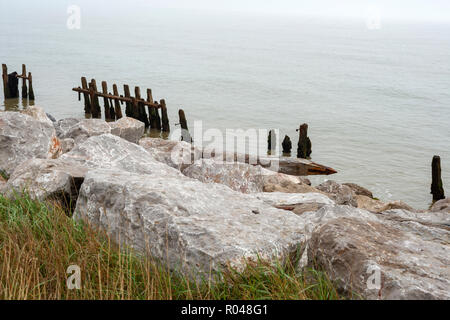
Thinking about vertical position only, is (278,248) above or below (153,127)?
above

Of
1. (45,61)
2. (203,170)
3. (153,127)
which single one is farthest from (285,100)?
(45,61)

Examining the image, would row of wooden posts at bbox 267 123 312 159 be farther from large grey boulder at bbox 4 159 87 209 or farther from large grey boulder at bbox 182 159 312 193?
large grey boulder at bbox 4 159 87 209

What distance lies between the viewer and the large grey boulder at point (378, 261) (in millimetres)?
3367

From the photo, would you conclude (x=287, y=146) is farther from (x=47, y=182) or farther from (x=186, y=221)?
(x=186, y=221)

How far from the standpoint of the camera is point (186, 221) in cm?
452

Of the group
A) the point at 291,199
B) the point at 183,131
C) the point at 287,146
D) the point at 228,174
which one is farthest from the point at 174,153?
the point at 183,131

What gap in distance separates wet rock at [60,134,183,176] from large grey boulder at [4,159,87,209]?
1.43 metres

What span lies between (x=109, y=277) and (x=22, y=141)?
6106 mm

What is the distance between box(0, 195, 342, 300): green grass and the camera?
3.52 m

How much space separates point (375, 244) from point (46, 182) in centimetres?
403

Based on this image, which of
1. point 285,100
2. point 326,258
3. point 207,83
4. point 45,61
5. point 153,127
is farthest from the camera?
point 45,61

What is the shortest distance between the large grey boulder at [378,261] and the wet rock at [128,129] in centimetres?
1324

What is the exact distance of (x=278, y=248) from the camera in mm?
4262
